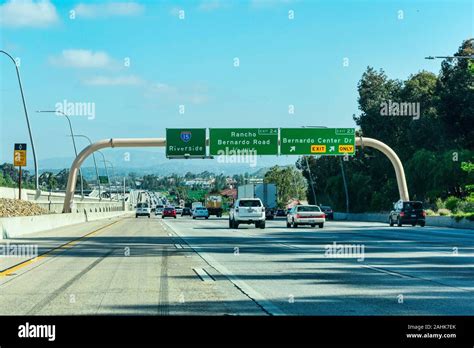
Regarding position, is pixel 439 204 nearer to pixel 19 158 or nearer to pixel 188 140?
pixel 188 140

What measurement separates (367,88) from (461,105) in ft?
126

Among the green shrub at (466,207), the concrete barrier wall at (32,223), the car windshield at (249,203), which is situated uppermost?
the car windshield at (249,203)

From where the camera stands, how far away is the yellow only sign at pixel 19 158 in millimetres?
45938

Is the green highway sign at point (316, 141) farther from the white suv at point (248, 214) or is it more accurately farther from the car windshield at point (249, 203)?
the white suv at point (248, 214)

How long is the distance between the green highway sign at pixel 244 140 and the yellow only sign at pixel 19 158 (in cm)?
1949

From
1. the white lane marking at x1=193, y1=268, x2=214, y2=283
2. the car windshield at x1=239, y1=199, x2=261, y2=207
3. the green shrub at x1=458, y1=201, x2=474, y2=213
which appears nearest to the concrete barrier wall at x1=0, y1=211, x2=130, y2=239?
the car windshield at x1=239, y1=199, x2=261, y2=207

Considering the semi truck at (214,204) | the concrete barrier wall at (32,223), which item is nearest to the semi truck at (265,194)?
the semi truck at (214,204)

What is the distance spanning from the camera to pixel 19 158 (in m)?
46.1

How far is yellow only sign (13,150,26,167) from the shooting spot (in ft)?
151

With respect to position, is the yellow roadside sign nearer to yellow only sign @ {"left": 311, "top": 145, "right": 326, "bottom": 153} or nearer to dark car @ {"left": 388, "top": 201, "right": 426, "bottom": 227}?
yellow only sign @ {"left": 311, "top": 145, "right": 326, "bottom": 153}

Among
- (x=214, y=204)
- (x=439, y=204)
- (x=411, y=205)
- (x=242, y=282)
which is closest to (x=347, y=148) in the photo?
(x=411, y=205)
